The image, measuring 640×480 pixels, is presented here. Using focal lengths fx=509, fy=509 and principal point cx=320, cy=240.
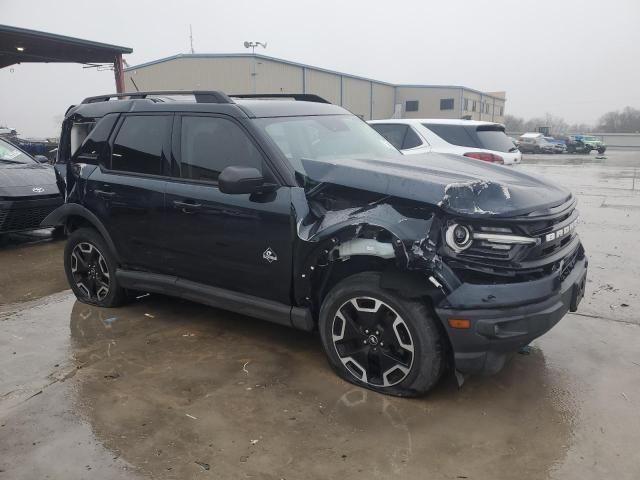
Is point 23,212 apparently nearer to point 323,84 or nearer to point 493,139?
point 493,139

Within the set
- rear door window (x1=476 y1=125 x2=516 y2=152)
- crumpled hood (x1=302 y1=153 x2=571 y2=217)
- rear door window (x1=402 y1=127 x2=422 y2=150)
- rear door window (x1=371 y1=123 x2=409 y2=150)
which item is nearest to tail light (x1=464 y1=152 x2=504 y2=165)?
rear door window (x1=476 y1=125 x2=516 y2=152)

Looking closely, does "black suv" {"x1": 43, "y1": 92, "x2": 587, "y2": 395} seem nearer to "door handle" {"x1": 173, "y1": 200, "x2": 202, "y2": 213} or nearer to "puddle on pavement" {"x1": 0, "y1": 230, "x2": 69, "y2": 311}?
"door handle" {"x1": 173, "y1": 200, "x2": 202, "y2": 213}

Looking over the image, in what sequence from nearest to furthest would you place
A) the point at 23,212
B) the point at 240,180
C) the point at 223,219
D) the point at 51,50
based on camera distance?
1. the point at 240,180
2. the point at 223,219
3. the point at 23,212
4. the point at 51,50

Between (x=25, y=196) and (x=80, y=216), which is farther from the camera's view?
(x=25, y=196)

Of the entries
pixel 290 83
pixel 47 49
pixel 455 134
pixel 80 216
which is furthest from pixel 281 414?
pixel 290 83

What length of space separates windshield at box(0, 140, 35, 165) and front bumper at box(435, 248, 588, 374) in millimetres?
8069

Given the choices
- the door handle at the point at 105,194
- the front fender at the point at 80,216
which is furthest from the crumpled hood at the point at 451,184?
the front fender at the point at 80,216

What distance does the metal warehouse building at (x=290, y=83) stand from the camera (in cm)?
3369

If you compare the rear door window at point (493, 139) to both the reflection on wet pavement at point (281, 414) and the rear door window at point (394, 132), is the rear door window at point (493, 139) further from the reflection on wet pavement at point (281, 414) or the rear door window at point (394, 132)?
the reflection on wet pavement at point (281, 414)

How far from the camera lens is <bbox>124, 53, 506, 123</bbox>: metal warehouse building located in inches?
1326

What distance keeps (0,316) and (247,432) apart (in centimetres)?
323

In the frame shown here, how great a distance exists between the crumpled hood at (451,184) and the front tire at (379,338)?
1.86 feet

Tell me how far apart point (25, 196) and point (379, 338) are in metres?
6.22

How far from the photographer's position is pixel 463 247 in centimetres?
281
